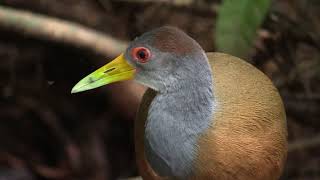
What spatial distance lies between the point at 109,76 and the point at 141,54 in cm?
12

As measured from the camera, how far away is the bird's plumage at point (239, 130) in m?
2.05

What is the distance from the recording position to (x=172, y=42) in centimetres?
195

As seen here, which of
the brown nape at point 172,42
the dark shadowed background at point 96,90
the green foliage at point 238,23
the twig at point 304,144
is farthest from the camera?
the twig at point 304,144

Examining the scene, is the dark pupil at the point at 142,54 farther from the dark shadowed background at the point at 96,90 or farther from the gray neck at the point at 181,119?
the dark shadowed background at the point at 96,90

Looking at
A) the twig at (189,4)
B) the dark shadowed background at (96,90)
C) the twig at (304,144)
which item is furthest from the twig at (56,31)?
the twig at (304,144)

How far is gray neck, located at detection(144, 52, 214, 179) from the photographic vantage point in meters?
1.99

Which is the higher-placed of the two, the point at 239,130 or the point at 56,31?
the point at 239,130

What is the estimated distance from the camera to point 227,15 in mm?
2500

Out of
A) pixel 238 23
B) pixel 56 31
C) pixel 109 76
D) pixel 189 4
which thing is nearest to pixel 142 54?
pixel 109 76

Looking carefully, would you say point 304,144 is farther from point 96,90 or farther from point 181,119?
point 181,119

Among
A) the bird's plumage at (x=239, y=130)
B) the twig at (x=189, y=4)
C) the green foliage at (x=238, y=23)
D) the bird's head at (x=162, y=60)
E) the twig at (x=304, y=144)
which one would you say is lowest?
the twig at (x=304, y=144)

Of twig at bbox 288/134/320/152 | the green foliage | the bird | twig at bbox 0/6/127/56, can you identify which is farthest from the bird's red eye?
twig at bbox 288/134/320/152

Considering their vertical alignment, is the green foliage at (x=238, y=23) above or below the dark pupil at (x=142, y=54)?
below

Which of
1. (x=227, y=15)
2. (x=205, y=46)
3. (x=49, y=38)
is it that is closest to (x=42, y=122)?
(x=49, y=38)
